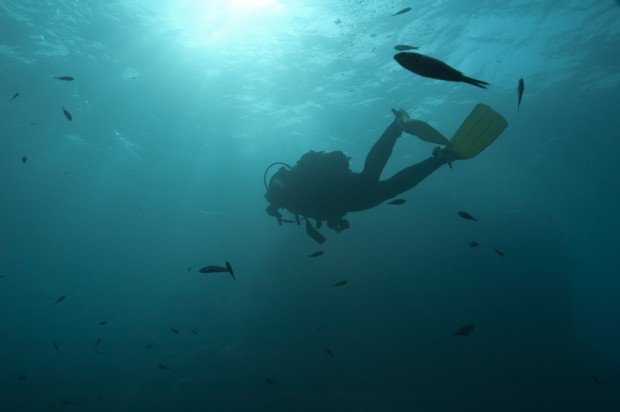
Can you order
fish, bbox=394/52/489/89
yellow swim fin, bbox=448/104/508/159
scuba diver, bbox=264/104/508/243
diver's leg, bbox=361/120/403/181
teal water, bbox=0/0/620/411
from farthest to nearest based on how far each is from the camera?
teal water, bbox=0/0/620/411 < diver's leg, bbox=361/120/403/181 < scuba diver, bbox=264/104/508/243 < yellow swim fin, bbox=448/104/508/159 < fish, bbox=394/52/489/89

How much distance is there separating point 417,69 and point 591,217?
5615 centimetres

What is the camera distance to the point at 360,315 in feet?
74.6

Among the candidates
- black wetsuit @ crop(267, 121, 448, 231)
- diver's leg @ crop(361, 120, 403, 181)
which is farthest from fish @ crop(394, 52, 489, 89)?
diver's leg @ crop(361, 120, 403, 181)

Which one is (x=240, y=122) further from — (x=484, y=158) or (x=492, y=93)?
(x=484, y=158)

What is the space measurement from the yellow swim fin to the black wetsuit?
2.51 feet

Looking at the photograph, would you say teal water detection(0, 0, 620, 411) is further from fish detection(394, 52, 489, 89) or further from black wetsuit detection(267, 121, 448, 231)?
fish detection(394, 52, 489, 89)

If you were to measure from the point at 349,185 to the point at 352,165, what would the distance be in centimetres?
2311

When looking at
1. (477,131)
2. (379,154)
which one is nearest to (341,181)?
(379,154)

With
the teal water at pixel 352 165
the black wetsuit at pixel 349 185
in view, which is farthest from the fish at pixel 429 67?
the teal water at pixel 352 165

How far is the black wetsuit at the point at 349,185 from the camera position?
26.8 feet

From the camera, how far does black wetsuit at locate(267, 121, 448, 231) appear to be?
8.16 metres

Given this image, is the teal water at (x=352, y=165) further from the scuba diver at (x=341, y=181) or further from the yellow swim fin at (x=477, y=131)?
the yellow swim fin at (x=477, y=131)

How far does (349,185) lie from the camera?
8438mm

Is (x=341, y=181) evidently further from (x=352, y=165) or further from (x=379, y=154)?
(x=352, y=165)
